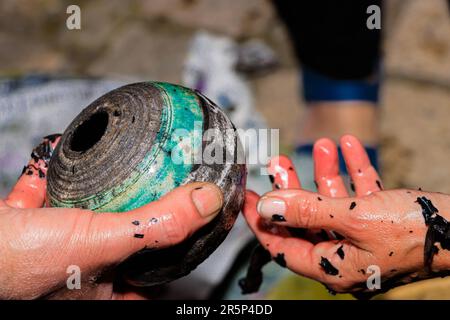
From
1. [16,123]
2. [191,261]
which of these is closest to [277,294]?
[191,261]

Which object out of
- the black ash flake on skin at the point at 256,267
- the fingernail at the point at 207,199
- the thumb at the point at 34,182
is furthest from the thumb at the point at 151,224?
the black ash flake on skin at the point at 256,267

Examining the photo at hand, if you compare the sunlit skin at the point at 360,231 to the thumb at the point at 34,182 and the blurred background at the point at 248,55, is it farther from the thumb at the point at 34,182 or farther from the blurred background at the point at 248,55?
the blurred background at the point at 248,55

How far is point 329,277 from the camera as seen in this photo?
231 centimetres

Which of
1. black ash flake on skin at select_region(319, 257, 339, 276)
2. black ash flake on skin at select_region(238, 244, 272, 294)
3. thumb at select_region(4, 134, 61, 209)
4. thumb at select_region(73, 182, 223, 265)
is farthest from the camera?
black ash flake on skin at select_region(238, 244, 272, 294)

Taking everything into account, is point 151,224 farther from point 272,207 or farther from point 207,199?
point 272,207

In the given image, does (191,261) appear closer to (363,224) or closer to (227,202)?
(227,202)

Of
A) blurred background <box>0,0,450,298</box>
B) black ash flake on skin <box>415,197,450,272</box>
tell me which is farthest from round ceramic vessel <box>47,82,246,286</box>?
blurred background <box>0,0,450,298</box>

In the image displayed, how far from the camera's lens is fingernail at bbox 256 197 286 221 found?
Result: 2162mm

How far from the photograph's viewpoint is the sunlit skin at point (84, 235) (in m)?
1.93

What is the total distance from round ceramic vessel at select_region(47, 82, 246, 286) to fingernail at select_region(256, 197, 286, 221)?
10 cm

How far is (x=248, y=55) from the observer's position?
453 centimetres

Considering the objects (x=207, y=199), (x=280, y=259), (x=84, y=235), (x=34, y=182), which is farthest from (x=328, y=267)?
(x=34, y=182)

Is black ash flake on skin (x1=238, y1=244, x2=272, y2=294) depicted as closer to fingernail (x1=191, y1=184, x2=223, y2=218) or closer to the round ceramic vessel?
the round ceramic vessel
